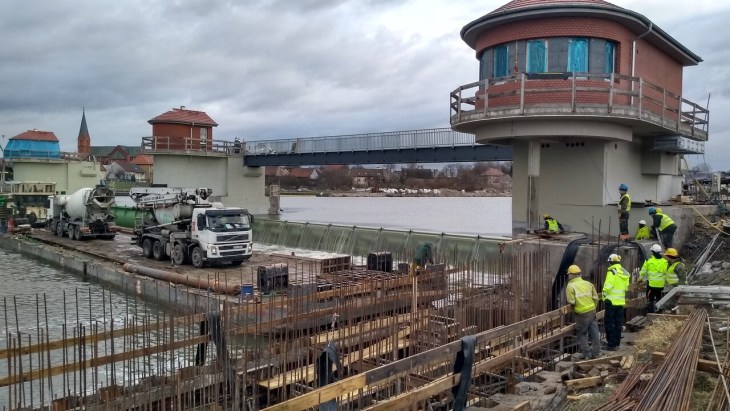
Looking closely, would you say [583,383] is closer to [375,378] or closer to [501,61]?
[375,378]

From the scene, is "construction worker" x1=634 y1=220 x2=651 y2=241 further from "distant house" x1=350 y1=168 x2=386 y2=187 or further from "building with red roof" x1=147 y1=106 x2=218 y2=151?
"distant house" x1=350 y1=168 x2=386 y2=187

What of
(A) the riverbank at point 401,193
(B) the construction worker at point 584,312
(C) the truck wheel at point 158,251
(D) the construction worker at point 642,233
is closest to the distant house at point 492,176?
(A) the riverbank at point 401,193

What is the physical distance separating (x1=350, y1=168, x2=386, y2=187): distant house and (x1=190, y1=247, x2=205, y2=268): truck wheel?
98.9 meters

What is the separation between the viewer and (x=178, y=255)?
25078mm

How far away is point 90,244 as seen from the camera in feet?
110

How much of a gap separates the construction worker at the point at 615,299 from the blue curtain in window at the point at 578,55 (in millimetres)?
10891

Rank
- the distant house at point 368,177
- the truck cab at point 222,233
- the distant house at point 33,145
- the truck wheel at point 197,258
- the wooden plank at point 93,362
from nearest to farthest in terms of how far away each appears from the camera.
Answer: the wooden plank at point 93,362
the truck cab at point 222,233
the truck wheel at point 197,258
the distant house at point 33,145
the distant house at point 368,177

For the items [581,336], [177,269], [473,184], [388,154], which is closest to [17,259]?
[177,269]

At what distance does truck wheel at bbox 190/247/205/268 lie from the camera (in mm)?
24047

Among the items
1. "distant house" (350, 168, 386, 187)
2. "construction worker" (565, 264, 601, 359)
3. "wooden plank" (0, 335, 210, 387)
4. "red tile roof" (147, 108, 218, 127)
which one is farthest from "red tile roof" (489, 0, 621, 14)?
"distant house" (350, 168, 386, 187)

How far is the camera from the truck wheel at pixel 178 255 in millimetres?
24934

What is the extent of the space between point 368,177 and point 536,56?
107 m

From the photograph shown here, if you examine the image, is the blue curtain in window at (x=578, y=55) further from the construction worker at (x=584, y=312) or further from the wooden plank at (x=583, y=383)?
the wooden plank at (x=583, y=383)

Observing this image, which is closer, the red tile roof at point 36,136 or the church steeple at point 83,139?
the red tile roof at point 36,136
